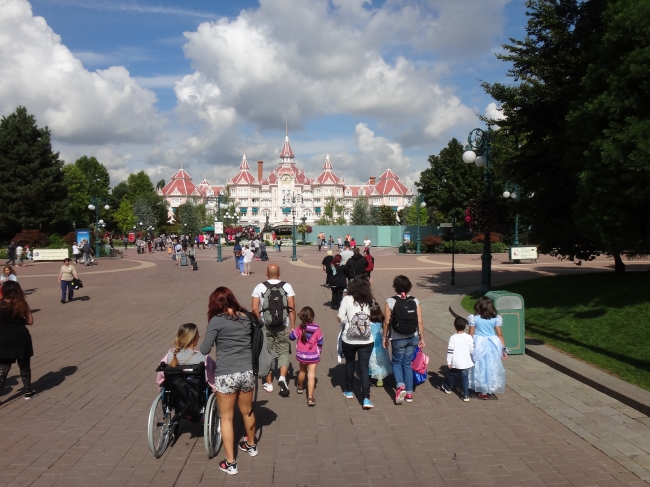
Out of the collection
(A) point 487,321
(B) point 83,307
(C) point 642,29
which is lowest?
→ (B) point 83,307

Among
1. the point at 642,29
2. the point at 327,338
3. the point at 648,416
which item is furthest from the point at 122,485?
the point at 642,29

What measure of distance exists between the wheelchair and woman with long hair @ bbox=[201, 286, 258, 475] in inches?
10.4

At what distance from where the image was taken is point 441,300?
16344 millimetres

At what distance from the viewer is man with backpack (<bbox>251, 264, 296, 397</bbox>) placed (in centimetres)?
710

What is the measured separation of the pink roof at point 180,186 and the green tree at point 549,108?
11921 centimetres

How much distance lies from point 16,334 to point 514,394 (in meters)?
6.48

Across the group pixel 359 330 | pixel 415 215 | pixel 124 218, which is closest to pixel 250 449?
pixel 359 330

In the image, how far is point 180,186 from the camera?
5044 inches

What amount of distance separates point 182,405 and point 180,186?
128041 millimetres

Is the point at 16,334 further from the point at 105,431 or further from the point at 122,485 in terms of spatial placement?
the point at 122,485

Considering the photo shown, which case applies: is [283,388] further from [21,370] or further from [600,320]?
[600,320]

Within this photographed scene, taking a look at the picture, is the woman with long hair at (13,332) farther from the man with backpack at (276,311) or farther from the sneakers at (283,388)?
the sneakers at (283,388)

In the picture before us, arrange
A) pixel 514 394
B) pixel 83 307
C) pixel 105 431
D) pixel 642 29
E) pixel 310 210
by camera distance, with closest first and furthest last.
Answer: pixel 105 431 → pixel 514 394 → pixel 642 29 → pixel 83 307 → pixel 310 210

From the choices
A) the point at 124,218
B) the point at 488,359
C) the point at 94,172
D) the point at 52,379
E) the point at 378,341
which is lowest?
the point at 52,379
